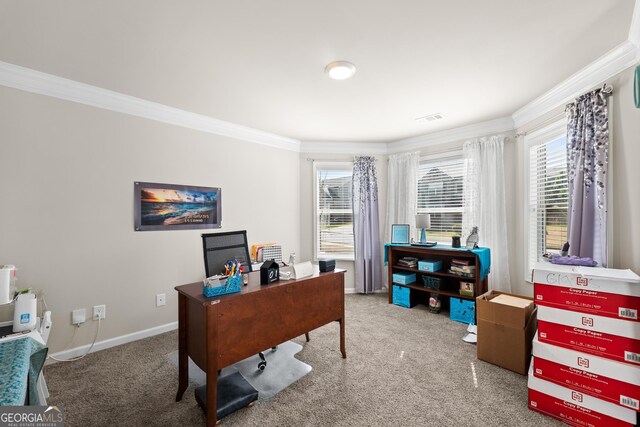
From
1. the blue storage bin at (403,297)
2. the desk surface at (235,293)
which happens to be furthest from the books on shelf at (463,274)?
the desk surface at (235,293)

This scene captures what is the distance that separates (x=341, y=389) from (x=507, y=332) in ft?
4.90

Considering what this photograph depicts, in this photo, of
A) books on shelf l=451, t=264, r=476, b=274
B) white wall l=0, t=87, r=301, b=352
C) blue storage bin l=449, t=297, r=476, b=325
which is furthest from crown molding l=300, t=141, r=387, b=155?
blue storage bin l=449, t=297, r=476, b=325

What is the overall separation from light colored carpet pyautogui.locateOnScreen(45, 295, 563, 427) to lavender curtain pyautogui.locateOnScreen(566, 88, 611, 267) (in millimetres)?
1227

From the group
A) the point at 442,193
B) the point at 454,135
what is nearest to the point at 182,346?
the point at 442,193

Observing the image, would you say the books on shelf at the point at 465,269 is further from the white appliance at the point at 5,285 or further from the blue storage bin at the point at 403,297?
the white appliance at the point at 5,285

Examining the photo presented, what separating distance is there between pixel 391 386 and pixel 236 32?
9.17 ft

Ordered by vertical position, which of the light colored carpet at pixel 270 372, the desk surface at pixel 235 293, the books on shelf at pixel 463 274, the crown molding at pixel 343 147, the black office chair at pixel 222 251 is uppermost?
the crown molding at pixel 343 147

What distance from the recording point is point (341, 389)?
212cm

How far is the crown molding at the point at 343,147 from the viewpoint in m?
4.67

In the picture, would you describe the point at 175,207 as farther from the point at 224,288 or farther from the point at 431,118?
the point at 431,118

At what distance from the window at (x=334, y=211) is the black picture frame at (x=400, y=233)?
801 millimetres

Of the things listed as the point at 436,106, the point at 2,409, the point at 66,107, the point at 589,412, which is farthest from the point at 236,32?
the point at 589,412

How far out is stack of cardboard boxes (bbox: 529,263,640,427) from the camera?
1657 millimetres

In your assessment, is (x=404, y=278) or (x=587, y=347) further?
(x=404, y=278)
